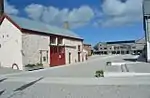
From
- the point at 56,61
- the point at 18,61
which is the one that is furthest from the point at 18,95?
the point at 56,61

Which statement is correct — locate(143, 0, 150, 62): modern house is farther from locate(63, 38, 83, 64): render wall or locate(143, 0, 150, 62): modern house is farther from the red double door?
locate(63, 38, 83, 64): render wall

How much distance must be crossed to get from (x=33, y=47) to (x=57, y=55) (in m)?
7.80

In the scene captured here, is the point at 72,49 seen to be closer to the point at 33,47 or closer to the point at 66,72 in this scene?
the point at 33,47

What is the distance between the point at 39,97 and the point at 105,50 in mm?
138648

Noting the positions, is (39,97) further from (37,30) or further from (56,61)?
(56,61)

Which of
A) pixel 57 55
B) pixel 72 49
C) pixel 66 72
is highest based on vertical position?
pixel 72 49

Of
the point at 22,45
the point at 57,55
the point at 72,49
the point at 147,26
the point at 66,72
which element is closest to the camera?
the point at 66,72

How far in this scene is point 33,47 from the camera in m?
35.0

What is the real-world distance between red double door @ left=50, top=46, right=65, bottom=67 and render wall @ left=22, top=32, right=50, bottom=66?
1672 mm

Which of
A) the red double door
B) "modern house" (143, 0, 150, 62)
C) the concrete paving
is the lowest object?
the concrete paving

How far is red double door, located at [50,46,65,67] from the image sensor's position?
40625 millimetres

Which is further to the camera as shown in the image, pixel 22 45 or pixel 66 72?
pixel 22 45

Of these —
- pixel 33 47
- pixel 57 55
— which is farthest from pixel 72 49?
pixel 33 47

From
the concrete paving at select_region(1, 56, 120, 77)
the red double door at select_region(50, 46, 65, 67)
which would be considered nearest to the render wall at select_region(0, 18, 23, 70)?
the concrete paving at select_region(1, 56, 120, 77)
